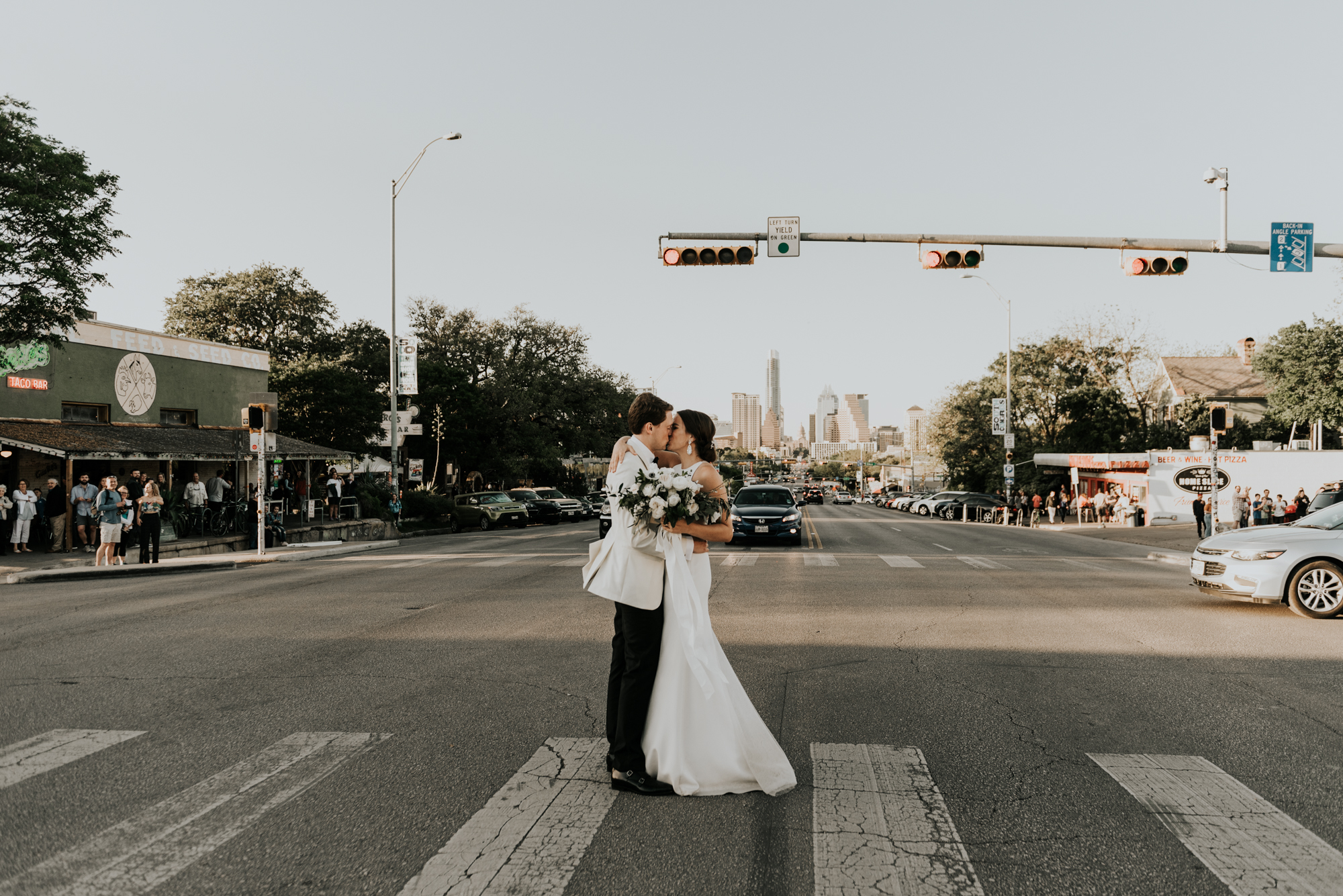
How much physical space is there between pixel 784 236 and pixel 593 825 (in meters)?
12.0

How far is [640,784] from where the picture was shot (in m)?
4.54

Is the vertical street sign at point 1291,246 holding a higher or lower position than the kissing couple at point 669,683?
higher

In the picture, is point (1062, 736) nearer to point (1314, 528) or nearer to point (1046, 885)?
point (1046, 885)

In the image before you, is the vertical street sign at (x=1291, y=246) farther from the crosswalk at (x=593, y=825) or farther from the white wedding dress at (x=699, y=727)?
the white wedding dress at (x=699, y=727)

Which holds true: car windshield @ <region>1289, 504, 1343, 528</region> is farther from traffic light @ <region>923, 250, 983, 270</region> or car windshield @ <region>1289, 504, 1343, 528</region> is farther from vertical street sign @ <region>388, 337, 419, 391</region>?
vertical street sign @ <region>388, 337, 419, 391</region>

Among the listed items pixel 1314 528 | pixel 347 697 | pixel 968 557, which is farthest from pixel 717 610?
pixel 968 557

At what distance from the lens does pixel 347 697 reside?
6.61 m

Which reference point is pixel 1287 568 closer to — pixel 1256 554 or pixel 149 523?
pixel 1256 554

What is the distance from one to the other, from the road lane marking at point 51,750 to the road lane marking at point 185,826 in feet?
3.21

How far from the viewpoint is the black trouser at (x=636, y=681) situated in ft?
15.1

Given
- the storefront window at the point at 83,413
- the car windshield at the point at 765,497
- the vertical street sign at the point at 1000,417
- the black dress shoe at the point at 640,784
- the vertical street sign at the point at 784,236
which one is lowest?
the black dress shoe at the point at 640,784

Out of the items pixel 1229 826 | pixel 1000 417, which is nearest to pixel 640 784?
pixel 1229 826

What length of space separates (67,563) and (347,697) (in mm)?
15327

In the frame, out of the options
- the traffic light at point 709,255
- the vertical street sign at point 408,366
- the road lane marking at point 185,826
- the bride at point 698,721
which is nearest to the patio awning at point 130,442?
the vertical street sign at point 408,366
